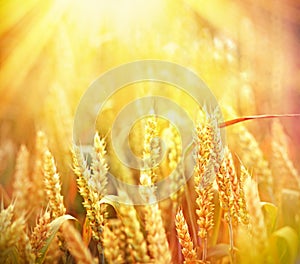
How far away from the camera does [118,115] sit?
3.61ft

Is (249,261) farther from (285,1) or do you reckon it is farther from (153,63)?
(285,1)

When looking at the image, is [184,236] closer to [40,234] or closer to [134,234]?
[134,234]

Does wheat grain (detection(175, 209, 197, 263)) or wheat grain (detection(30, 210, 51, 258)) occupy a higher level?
wheat grain (detection(30, 210, 51, 258))

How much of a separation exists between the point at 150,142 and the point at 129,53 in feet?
2.01

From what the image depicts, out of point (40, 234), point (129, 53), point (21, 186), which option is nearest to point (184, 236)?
point (40, 234)

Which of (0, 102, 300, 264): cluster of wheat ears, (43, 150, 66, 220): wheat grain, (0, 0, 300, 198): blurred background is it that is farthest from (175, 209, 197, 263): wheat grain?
(0, 0, 300, 198): blurred background

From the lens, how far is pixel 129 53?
1237 mm

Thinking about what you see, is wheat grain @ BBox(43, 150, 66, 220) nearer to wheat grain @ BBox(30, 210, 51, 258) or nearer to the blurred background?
wheat grain @ BBox(30, 210, 51, 258)

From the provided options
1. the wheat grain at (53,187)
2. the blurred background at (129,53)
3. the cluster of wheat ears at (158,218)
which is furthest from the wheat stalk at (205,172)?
the blurred background at (129,53)

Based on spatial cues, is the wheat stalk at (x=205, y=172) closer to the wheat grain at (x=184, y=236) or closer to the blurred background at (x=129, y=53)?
the wheat grain at (x=184, y=236)

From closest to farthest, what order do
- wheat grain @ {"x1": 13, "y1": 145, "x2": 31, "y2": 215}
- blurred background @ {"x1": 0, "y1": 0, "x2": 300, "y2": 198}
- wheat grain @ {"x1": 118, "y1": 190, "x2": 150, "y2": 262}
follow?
wheat grain @ {"x1": 118, "y1": 190, "x2": 150, "y2": 262}
wheat grain @ {"x1": 13, "y1": 145, "x2": 31, "y2": 215}
blurred background @ {"x1": 0, "y1": 0, "x2": 300, "y2": 198}

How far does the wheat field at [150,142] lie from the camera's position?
62 centimetres

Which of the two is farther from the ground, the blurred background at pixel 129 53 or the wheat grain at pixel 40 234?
the blurred background at pixel 129 53

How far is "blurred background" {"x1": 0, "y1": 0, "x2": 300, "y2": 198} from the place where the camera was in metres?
1.11
